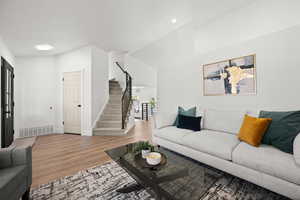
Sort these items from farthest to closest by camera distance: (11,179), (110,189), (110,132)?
(110,132) → (110,189) → (11,179)

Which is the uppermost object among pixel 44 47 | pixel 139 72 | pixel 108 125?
pixel 44 47

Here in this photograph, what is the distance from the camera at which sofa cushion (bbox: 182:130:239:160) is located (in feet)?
6.08

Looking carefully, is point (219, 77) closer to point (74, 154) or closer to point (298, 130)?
point (298, 130)

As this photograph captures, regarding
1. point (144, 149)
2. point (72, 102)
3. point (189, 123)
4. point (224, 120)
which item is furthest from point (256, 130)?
point (72, 102)

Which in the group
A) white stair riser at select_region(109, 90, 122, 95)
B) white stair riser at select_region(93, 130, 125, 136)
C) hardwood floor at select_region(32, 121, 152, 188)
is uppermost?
white stair riser at select_region(109, 90, 122, 95)

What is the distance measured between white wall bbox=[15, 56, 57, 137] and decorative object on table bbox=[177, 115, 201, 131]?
4.40 meters

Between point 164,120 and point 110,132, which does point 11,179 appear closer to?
point 164,120

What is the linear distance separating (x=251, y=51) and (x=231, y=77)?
554mm

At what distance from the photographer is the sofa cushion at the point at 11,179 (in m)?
1.09

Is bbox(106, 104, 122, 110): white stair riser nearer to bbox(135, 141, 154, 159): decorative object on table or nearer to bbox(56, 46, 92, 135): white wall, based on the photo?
bbox(56, 46, 92, 135): white wall

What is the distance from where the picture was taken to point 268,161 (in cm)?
148

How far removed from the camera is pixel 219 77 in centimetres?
297

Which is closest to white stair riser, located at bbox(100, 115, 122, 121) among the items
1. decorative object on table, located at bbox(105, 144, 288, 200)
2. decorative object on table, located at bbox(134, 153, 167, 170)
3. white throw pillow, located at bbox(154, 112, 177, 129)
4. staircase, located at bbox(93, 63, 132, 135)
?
staircase, located at bbox(93, 63, 132, 135)

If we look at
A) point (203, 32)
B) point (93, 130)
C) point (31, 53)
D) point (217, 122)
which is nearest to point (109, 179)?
point (217, 122)
